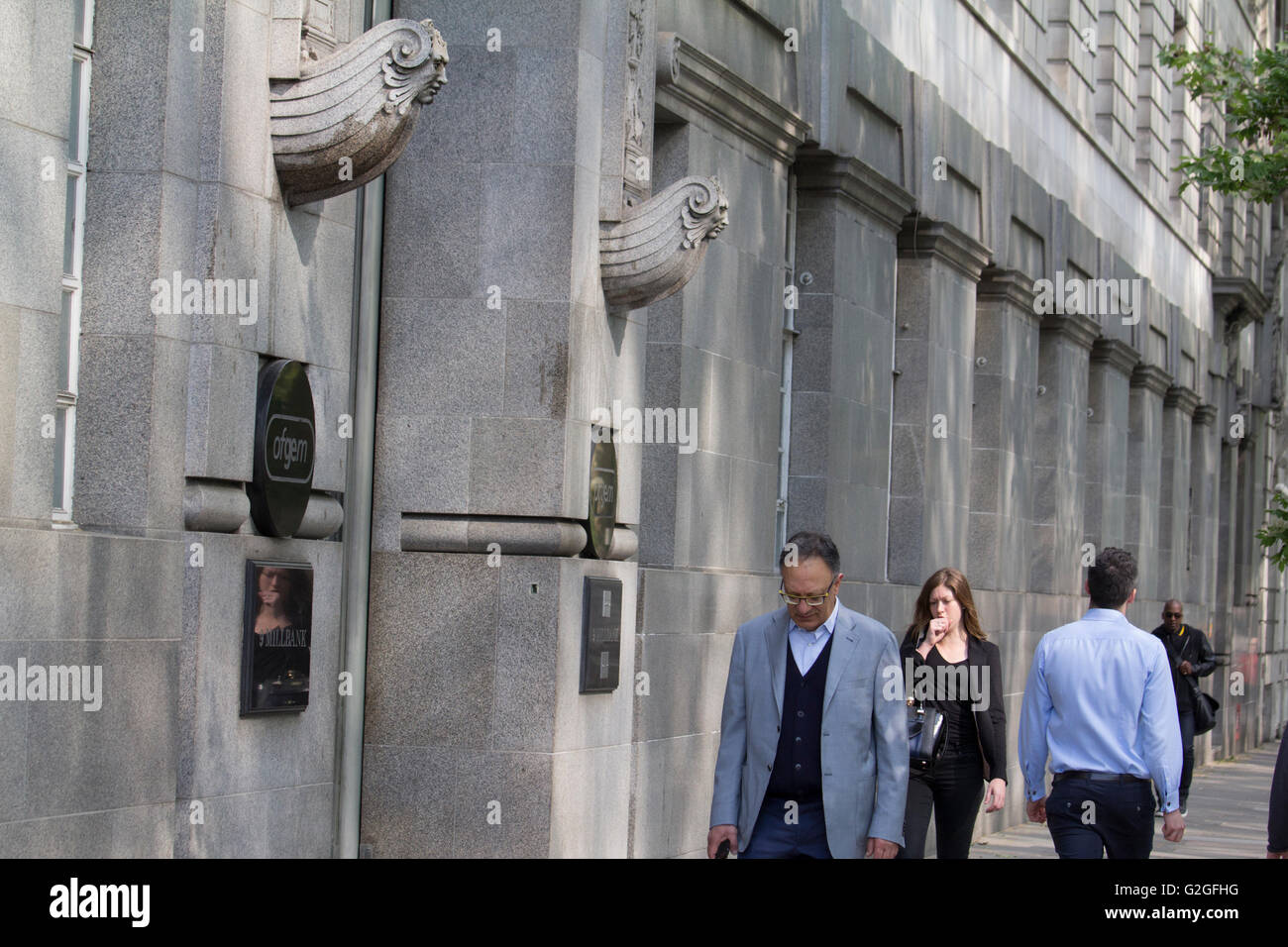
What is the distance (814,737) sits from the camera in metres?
7.46

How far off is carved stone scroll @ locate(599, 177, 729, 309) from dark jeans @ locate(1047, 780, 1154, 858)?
3.64 metres

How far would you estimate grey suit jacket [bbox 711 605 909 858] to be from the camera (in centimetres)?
738

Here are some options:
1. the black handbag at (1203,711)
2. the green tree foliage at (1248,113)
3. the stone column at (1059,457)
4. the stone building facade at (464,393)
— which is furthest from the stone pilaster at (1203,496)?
the stone building facade at (464,393)

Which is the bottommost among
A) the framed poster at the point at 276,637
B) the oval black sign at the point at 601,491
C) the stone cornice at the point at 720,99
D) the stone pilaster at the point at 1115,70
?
the framed poster at the point at 276,637

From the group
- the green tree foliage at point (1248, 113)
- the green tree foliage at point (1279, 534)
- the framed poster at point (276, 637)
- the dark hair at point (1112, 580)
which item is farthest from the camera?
the green tree foliage at point (1248, 113)

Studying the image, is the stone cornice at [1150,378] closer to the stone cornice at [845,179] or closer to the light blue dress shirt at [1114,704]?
→ the stone cornice at [845,179]

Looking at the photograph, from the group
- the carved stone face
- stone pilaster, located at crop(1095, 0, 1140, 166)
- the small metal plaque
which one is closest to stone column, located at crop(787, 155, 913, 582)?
the small metal plaque

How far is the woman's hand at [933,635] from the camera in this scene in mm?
10719

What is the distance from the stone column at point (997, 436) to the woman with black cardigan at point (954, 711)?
1026 centimetres

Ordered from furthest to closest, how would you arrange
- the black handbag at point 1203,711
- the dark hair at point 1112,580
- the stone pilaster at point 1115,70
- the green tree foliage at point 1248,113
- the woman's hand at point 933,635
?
the stone pilaster at point 1115,70 → the green tree foliage at point 1248,113 → the black handbag at point 1203,711 → the woman's hand at point 933,635 → the dark hair at point 1112,580

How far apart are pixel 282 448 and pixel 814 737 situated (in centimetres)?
280

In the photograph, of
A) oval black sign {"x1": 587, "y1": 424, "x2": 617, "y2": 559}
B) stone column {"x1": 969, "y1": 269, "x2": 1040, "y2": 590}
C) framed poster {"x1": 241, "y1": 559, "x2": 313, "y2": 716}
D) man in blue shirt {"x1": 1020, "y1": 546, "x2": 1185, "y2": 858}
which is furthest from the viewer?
stone column {"x1": 969, "y1": 269, "x2": 1040, "y2": 590}

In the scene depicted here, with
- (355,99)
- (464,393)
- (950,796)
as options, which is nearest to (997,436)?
(950,796)

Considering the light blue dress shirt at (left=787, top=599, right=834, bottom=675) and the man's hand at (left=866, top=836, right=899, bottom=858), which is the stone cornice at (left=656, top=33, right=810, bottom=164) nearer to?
the light blue dress shirt at (left=787, top=599, right=834, bottom=675)
